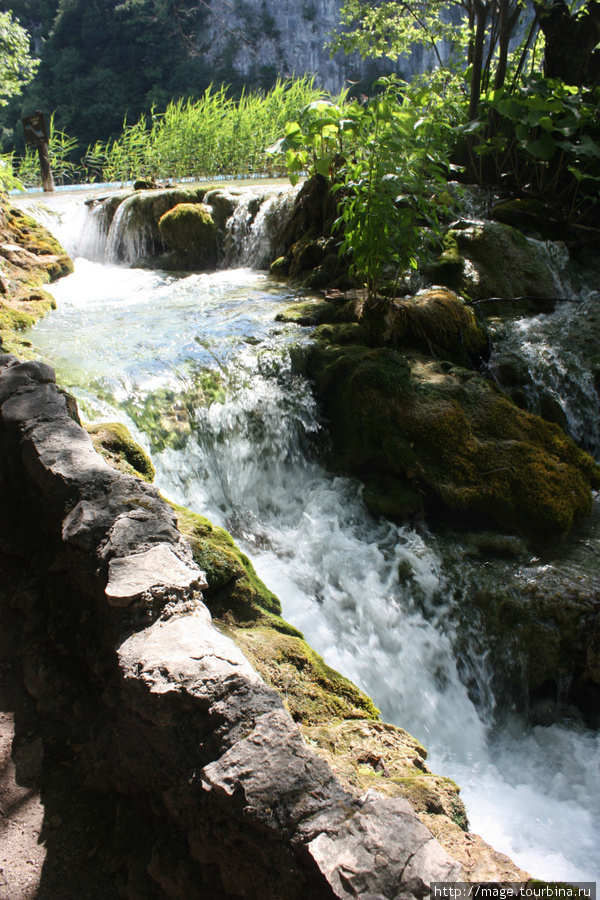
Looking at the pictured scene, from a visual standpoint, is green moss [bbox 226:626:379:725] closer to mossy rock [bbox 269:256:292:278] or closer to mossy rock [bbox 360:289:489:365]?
mossy rock [bbox 360:289:489:365]

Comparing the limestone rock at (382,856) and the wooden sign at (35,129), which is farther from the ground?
the wooden sign at (35,129)

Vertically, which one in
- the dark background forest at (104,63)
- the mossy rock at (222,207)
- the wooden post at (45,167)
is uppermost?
the dark background forest at (104,63)

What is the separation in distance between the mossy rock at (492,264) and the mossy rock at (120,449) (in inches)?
165

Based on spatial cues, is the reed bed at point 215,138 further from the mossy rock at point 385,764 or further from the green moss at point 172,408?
→ the mossy rock at point 385,764

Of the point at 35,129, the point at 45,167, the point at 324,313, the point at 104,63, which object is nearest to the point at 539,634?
the point at 324,313

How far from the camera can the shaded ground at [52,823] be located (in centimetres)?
147

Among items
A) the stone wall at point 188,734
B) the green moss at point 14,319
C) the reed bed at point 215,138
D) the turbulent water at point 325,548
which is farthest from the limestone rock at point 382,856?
the reed bed at point 215,138

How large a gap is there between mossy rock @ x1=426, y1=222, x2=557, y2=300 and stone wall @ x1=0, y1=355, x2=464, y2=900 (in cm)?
511

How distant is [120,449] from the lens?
326 cm

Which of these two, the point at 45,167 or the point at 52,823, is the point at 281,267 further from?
the point at 45,167

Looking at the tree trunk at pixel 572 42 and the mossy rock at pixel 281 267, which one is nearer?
the tree trunk at pixel 572 42

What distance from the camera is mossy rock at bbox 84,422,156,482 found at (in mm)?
3105

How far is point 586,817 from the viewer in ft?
8.16

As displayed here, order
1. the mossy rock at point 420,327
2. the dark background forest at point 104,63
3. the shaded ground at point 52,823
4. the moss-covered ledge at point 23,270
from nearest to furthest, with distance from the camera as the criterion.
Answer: the shaded ground at point 52,823 < the mossy rock at point 420,327 < the moss-covered ledge at point 23,270 < the dark background forest at point 104,63
